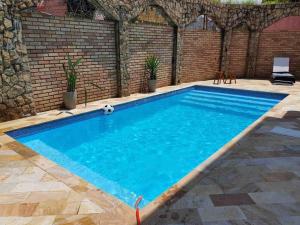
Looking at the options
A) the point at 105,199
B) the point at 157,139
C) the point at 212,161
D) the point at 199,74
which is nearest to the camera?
the point at 105,199

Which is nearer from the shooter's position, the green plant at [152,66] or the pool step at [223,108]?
the pool step at [223,108]

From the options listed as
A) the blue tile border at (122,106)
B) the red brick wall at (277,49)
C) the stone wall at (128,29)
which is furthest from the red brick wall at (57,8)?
the red brick wall at (277,49)

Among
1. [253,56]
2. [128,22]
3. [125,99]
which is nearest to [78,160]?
[125,99]

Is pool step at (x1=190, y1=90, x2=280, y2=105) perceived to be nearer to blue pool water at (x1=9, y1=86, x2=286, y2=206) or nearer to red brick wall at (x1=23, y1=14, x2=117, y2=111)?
blue pool water at (x1=9, y1=86, x2=286, y2=206)

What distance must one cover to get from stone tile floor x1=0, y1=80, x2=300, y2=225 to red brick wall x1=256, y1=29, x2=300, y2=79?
929 cm

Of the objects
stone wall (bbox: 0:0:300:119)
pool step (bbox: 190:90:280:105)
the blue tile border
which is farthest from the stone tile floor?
pool step (bbox: 190:90:280:105)

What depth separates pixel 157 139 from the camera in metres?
5.57

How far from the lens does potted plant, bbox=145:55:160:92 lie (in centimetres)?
900

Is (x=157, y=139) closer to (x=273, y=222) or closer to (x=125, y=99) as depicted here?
(x=125, y=99)

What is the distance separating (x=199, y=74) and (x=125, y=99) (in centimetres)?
506

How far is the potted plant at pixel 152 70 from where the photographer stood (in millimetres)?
9000

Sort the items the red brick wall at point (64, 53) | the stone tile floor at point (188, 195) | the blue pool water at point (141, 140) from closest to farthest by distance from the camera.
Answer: the stone tile floor at point (188, 195), the blue pool water at point (141, 140), the red brick wall at point (64, 53)

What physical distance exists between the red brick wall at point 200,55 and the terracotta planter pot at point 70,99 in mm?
5631

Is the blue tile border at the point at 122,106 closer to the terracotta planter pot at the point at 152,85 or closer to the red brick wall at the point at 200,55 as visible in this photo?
the terracotta planter pot at the point at 152,85
